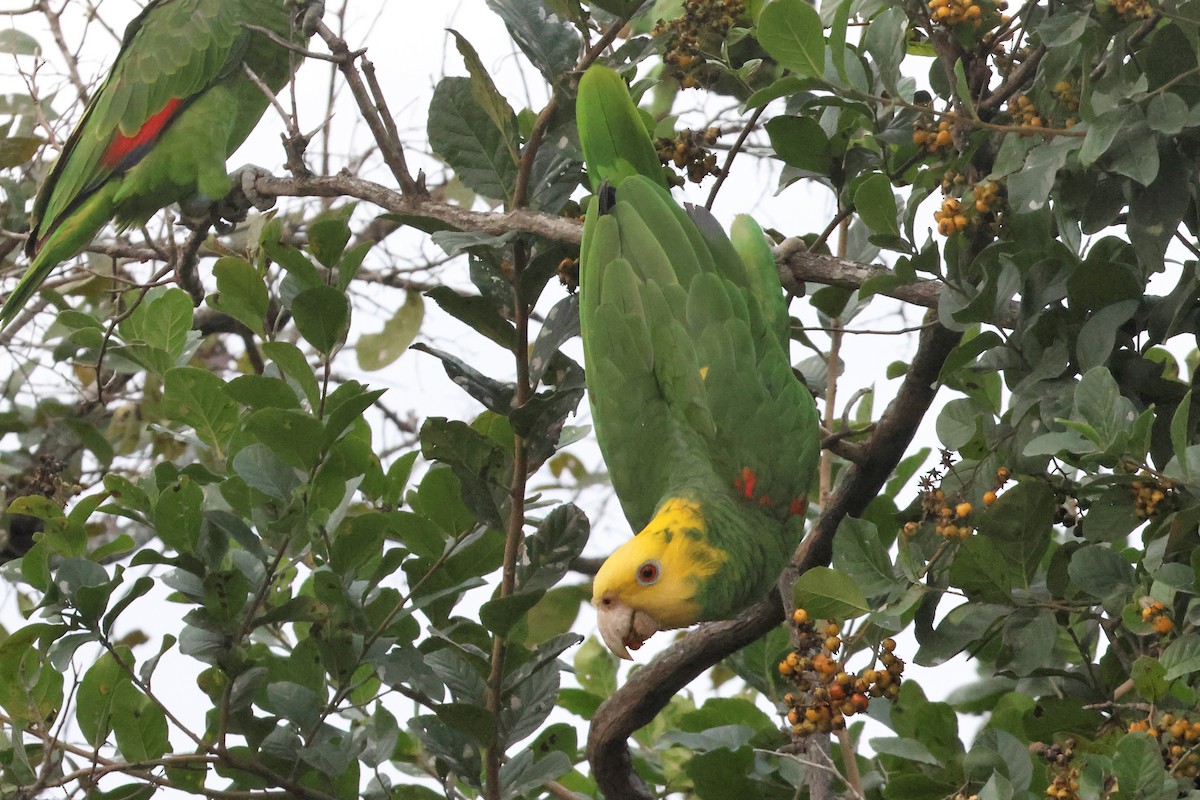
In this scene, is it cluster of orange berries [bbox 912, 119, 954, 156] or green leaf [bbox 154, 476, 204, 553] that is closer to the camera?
cluster of orange berries [bbox 912, 119, 954, 156]

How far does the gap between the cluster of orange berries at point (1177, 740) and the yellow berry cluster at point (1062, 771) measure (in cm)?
9

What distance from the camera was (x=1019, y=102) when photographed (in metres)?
1.46

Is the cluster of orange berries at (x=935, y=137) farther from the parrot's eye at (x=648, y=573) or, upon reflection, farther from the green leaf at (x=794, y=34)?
the parrot's eye at (x=648, y=573)

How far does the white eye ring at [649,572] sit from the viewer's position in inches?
68.1

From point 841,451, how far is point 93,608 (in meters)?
1.13

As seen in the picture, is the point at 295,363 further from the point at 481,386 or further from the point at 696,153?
the point at 696,153

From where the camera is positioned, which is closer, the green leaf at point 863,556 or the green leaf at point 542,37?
the green leaf at point 863,556

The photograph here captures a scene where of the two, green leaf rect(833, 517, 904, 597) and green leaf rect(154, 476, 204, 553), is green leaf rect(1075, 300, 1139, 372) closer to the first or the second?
green leaf rect(833, 517, 904, 597)

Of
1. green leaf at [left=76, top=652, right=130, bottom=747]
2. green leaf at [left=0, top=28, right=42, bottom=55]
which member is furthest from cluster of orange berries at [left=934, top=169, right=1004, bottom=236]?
green leaf at [left=0, top=28, right=42, bottom=55]

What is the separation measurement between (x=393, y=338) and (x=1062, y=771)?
1.95 m

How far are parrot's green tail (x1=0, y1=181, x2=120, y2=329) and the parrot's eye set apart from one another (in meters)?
1.55

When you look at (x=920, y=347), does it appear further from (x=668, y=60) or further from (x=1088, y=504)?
(x=668, y=60)

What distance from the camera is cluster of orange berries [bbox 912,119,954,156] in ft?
4.82

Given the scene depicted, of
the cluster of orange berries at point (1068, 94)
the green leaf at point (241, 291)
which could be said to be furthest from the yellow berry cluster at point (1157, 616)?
the green leaf at point (241, 291)
